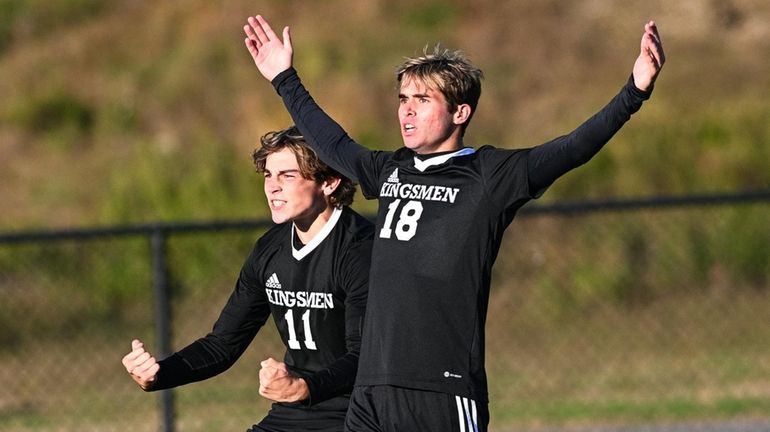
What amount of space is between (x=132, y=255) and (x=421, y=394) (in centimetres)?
849

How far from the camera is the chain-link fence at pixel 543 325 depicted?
10461mm

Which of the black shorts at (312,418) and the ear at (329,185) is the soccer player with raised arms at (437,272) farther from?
the ear at (329,185)

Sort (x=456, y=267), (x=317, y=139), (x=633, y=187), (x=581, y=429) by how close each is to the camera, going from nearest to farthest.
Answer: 1. (x=456, y=267)
2. (x=317, y=139)
3. (x=581, y=429)
4. (x=633, y=187)

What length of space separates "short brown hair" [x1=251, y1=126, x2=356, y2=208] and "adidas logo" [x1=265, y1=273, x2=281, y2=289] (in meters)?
0.34

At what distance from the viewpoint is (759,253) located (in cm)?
1152

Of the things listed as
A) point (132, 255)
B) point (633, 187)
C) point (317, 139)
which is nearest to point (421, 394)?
point (317, 139)

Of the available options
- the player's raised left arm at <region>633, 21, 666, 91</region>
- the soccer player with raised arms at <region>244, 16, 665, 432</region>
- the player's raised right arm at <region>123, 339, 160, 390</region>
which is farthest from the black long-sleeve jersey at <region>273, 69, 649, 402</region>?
the player's raised right arm at <region>123, 339, 160, 390</region>

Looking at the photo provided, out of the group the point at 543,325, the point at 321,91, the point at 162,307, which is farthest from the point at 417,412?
the point at 321,91

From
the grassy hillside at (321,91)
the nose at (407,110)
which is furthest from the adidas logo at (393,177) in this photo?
the grassy hillside at (321,91)

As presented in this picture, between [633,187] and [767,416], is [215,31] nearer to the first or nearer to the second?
[633,187]

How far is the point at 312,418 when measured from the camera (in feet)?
16.8

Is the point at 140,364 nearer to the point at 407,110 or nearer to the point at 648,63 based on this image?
the point at 407,110

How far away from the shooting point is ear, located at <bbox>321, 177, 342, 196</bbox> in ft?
17.2

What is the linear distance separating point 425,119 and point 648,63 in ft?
2.62
